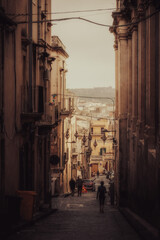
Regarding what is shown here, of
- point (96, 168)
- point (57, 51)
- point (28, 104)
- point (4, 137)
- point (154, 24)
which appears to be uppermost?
point (57, 51)

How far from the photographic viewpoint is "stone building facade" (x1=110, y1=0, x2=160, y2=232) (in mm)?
15977

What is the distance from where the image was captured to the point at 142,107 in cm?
2033

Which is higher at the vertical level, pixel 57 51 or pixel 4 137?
pixel 57 51

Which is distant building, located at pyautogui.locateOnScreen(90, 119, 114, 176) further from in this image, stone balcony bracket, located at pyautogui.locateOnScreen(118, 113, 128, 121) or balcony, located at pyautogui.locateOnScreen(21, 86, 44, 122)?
balcony, located at pyautogui.locateOnScreen(21, 86, 44, 122)

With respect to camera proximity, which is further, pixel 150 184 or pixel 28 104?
pixel 28 104

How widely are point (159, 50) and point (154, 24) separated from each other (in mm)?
1653

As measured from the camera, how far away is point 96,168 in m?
114

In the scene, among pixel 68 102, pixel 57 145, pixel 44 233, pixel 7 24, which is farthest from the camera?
pixel 68 102

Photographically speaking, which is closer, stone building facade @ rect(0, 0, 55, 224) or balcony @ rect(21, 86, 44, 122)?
stone building facade @ rect(0, 0, 55, 224)

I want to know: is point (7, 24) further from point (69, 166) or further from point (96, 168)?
point (96, 168)

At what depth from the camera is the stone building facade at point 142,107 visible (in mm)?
15977

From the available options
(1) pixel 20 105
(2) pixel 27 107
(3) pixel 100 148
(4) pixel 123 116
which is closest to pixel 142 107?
(2) pixel 27 107

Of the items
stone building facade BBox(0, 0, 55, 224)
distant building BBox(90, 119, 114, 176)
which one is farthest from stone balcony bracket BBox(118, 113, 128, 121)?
distant building BBox(90, 119, 114, 176)

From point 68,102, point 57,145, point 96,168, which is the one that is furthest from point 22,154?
point 96,168
